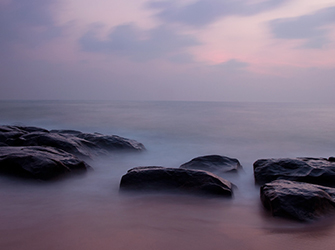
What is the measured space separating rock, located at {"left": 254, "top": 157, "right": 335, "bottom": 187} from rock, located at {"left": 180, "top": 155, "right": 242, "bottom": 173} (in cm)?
67

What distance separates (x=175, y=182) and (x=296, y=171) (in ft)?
6.73

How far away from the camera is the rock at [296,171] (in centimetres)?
408

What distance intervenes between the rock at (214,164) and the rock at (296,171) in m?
0.67

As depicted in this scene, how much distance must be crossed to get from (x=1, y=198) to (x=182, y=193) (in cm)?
222

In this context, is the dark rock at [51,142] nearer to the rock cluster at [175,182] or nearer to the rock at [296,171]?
the rock cluster at [175,182]

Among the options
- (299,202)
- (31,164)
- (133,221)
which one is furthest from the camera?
(31,164)

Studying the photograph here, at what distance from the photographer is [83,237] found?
2195 mm

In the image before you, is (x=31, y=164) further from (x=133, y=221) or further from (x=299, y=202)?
(x=299, y=202)

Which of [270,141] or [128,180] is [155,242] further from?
[270,141]

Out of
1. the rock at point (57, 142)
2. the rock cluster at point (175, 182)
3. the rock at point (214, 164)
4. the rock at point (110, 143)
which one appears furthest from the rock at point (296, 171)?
the rock at point (110, 143)

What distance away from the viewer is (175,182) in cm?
376

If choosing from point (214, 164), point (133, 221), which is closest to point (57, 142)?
point (214, 164)

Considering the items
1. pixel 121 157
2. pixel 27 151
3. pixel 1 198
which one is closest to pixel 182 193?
pixel 1 198

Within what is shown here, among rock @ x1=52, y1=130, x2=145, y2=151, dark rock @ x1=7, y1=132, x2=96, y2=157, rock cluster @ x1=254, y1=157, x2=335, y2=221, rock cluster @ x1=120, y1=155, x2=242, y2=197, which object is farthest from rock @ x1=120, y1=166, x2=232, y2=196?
rock @ x1=52, y1=130, x2=145, y2=151
